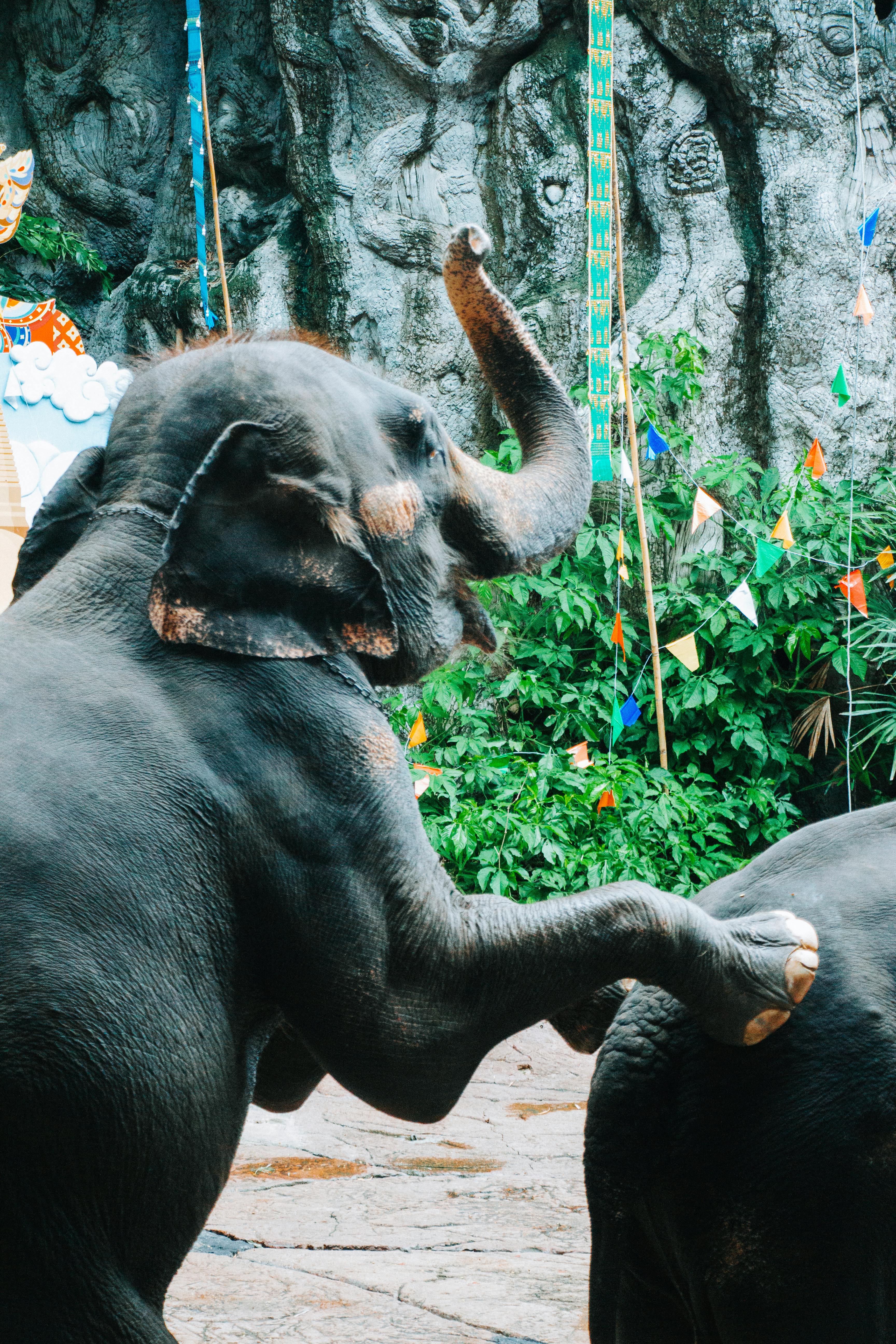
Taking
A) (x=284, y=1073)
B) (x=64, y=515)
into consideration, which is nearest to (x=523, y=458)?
(x=64, y=515)

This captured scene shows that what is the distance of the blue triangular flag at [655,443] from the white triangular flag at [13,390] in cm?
318

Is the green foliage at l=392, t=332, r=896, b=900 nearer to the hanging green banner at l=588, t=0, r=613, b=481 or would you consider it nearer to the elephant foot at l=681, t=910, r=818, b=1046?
the hanging green banner at l=588, t=0, r=613, b=481

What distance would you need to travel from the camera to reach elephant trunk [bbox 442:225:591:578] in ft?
5.93

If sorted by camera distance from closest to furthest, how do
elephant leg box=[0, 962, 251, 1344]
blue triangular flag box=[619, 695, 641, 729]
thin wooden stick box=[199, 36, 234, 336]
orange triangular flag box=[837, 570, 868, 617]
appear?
elephant leg box=[0, 962, 251, 1344]
thin wooden stick box=[199, 36, 234, 336]
orange triangular flag box=[837, 570, 868, 617]
blue triangular flag box=[619, 695, 641, 729]

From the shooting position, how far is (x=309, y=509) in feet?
5.11

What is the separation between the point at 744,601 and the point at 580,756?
1.11 meters

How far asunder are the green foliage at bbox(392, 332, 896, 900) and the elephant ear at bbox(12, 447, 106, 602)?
4.50 meters

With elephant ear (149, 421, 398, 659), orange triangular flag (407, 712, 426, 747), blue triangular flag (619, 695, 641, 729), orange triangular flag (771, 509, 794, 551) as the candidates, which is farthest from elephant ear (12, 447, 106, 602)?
orange triangular flag (771, 509, 794, 551)

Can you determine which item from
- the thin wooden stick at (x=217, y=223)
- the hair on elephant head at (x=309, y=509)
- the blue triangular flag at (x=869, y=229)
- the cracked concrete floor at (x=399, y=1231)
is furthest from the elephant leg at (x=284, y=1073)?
the blue triangular flag at (x=869, y=229)

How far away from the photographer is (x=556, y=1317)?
2.65 meters

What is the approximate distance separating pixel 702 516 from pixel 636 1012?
17.8 feet

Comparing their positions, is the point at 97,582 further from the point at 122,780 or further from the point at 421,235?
the point at 421,235

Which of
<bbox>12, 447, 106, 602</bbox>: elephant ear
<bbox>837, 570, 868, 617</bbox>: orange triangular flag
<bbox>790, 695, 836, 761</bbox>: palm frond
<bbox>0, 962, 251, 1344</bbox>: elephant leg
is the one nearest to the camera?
<bbox>0, 962, 251, 1344</bbox>: elephant leg

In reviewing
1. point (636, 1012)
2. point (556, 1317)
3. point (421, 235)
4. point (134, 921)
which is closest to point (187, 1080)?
point (134, 921)
